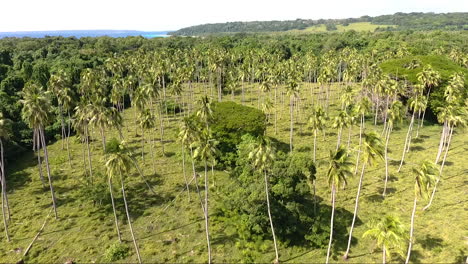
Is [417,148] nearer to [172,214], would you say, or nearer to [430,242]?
[430,242]

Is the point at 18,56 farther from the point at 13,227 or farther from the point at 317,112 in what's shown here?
the point at 317,112

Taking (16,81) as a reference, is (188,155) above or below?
below

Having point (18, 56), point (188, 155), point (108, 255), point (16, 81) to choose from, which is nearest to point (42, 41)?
point (18, 56)

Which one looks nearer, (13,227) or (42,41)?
(13,227)

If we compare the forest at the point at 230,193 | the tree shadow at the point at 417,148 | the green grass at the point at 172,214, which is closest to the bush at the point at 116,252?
the forest at the point at 230,193

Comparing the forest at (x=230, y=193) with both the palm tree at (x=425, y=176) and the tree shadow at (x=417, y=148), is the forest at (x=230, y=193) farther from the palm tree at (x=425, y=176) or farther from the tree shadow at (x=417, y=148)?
the tree shadow at (x=417, y=148)

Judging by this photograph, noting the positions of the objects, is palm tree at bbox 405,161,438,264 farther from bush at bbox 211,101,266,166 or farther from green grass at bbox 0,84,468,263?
bush at bbox 211,101,266,166
